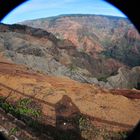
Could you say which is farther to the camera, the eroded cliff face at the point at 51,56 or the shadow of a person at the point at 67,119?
the eroded cliff face at the point at 51,56

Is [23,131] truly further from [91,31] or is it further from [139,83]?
[91,31]

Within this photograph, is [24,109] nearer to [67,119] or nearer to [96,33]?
[67,119]

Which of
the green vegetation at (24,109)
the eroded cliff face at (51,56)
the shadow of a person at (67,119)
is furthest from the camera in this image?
the eroded cliff face at (51,56)

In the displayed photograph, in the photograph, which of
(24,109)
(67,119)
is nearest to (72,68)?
(24,109)

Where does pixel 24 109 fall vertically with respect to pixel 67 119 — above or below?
above

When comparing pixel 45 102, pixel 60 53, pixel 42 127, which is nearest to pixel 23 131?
pixel 42 127

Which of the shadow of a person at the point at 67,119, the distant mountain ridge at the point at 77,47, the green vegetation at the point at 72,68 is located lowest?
the shadow of a person at the point at 67,119

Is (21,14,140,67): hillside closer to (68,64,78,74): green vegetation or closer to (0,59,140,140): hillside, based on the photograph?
(68,64,78,74): green vegetation

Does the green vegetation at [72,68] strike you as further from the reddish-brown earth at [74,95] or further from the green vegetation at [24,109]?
the green vegetation at [24,109]

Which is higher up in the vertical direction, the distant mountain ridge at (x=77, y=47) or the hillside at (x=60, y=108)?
the distant mountain ridge at (x=77, y=47)

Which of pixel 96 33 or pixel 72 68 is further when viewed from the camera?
pixel 96 33

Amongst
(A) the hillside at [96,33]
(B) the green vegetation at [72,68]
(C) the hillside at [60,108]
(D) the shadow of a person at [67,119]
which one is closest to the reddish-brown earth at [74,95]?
(C) the hillside at [60,108]
